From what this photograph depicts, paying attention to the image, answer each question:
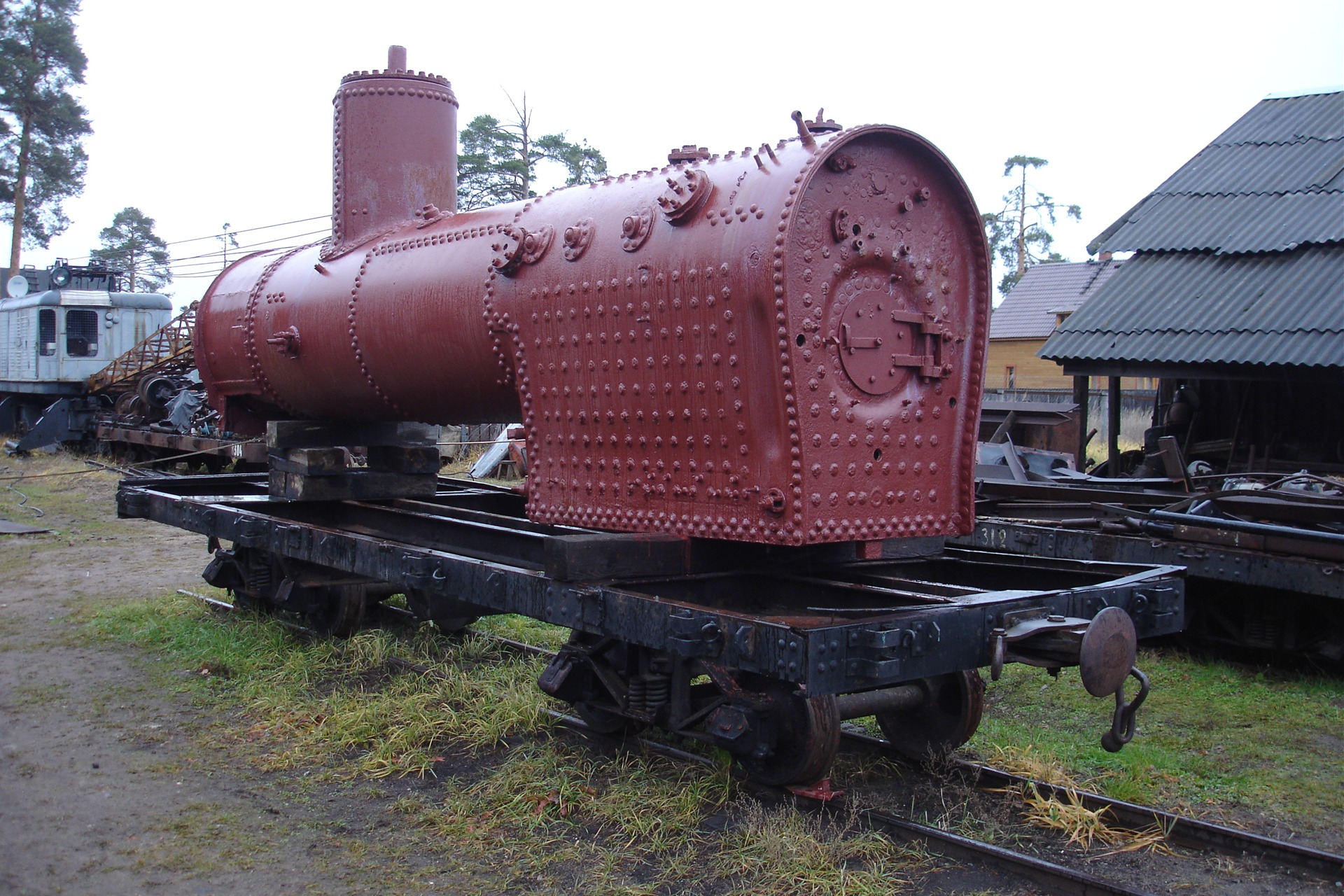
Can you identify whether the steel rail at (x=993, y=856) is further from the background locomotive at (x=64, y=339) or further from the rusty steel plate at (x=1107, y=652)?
the background locomotive at (x=64, y=339)

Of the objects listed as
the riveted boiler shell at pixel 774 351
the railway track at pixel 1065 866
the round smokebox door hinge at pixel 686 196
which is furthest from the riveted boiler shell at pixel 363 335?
the railway track at pixel 1065 866

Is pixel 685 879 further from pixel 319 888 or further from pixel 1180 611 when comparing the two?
pixel 1180 611

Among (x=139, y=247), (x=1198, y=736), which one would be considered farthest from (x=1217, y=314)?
(x=139, y=247)

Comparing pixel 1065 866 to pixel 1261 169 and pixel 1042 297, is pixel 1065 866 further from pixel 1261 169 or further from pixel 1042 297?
pixel 1042 297

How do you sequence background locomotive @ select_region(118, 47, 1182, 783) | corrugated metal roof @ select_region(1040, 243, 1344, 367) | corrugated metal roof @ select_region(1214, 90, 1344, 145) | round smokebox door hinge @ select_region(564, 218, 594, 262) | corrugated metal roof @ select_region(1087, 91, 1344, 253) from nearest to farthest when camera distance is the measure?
background locomotive @ select_region(118, 47, 1182, 783)
round smokebox door hinge @ select_region(564, 218, 594, 262)
corrugated metal roof @ select_region(1040, 243, 1344, 367)
corrugated metal roof @ select_region(1087, 91, 1344, 253)
corrugated metal roof @ select_region(1214, 90, 1344, 145)

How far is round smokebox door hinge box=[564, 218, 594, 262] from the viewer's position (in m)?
4.66

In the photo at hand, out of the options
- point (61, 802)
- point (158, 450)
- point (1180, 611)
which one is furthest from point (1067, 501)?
point (158, 450)

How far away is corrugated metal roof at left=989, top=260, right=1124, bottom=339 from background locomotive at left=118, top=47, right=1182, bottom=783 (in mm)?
34320

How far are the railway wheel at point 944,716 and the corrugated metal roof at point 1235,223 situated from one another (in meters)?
8.78

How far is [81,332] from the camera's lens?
23031 millimetres

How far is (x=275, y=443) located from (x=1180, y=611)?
5547 millimetres

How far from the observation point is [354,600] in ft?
24.4

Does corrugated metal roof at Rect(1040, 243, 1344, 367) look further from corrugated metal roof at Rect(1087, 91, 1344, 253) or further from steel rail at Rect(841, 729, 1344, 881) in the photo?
steel rail at Rect(841, 729, 1344, 881)

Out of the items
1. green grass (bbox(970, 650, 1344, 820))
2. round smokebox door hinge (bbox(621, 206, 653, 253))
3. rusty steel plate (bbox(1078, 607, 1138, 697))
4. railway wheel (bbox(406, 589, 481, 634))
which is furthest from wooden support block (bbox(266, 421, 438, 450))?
rusty steel plate (bbox(1078, 607, 1138, 697))
